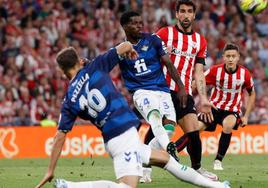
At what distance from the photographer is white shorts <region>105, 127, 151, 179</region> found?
880 centimetres

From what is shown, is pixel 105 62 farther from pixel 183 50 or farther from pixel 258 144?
pixel 258 144

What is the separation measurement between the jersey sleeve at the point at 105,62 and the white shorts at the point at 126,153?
2.22 feet

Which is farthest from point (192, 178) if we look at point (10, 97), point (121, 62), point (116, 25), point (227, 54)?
point (116, 25)

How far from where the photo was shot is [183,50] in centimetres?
1271

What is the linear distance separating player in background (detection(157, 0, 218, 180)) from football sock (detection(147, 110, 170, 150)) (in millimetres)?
864

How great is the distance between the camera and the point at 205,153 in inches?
846

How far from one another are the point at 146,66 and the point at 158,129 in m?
0.92

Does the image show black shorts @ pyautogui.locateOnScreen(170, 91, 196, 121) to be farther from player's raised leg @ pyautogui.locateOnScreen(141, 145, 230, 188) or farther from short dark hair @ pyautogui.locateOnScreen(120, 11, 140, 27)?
player's raised leg @ pyautogui.locateOnScreen(141, 145, 230, 188)

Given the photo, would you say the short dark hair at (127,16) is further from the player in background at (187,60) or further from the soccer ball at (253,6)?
the soccer ball at (253,6)

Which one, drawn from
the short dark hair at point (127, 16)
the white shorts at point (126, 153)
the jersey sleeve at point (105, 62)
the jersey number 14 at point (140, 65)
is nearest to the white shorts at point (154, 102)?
the jersey number 14 at point (140, 65)

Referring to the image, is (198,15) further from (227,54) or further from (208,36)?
(227,54)

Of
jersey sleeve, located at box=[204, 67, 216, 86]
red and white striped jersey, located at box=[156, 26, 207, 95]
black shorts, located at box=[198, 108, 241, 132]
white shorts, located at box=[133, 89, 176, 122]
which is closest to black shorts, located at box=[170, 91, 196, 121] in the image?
red and white striped jersey, located at box=[156, 26, 207, 95]

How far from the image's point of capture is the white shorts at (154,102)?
38.5ft

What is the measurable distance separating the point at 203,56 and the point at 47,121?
32.9 ft
